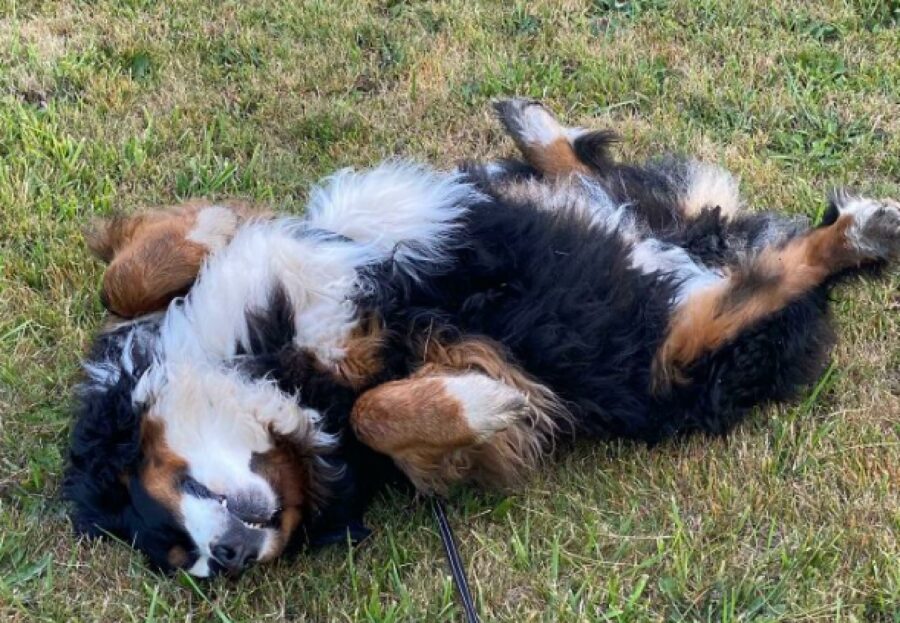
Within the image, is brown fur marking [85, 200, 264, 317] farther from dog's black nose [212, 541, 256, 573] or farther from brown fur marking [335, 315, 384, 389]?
dog's black nose [212, 541, 256, 573]

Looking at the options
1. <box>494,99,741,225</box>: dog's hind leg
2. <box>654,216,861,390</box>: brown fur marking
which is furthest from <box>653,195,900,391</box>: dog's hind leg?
<box>494,99,741,225</box>: dog's hind leg

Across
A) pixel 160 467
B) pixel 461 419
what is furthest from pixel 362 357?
pixel 160 467

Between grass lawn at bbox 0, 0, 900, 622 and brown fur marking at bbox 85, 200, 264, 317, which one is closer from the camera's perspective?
grass lawn at bbox 0, 0, 900, 622

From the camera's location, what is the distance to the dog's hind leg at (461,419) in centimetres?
281

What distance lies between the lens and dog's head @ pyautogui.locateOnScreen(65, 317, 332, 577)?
9.08ft

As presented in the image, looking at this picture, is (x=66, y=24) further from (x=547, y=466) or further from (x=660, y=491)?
(x=660, y=491)

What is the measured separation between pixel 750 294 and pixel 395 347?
47.9 inches

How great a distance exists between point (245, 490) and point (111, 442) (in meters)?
0.48

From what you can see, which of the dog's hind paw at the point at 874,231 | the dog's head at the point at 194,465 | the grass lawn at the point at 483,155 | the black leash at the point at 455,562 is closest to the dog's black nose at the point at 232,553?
the dog's head at the point at 194,465

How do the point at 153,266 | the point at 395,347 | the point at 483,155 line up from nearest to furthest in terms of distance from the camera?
the point at 395,347, the point at 153,266, the point at 483,155

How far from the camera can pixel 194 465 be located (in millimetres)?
2799

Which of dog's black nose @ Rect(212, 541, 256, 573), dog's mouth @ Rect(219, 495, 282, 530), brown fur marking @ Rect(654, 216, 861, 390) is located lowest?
dog's black nose @ Rect(212, 541, 256, 573)

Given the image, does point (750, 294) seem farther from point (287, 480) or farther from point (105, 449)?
point (105, 449)

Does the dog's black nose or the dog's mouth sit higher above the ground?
the dog's mouth
